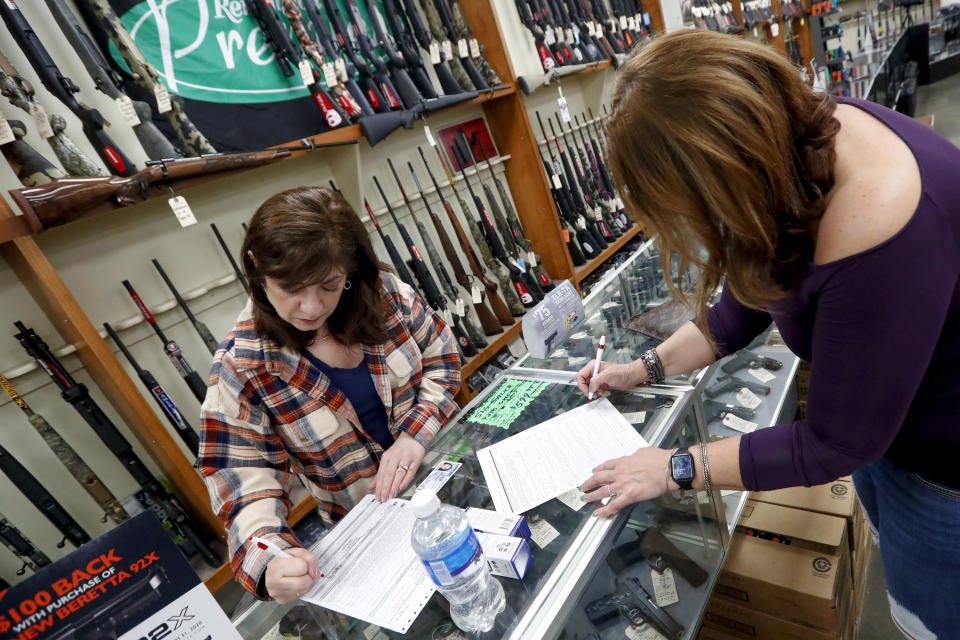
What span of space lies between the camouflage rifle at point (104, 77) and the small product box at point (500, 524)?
1.67 metres

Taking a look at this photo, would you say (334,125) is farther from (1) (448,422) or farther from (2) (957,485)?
(2) (957,485)

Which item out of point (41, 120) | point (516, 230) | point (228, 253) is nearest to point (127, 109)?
point (41, 120)

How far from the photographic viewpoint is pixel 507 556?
78 cm

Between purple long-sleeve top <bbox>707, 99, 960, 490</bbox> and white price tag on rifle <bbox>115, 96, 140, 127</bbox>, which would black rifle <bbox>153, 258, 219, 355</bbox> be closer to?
white price tag on rifle <bbox>115, 96, 140, 127</bbox>

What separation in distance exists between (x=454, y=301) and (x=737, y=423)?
1479mm

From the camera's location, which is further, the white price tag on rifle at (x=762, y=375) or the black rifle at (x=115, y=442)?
the white price tag on rifle at (x=762, y=375)

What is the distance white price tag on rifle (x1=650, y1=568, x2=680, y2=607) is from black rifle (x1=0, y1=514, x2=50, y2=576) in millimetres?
1763

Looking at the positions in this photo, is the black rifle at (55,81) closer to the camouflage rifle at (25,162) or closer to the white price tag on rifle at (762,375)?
the camouflage rifle at (25,162)

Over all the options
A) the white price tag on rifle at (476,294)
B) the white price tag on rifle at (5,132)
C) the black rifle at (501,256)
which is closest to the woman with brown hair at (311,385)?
the white price tag on rifle at (5,132)

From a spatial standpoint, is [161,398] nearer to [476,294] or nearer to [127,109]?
[127,109]

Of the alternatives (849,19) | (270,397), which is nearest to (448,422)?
(270,397)

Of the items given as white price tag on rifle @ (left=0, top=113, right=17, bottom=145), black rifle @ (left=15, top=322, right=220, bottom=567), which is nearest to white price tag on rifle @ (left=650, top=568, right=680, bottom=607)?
black rifle @ (left=15, top=322, right=220, bottom=567)

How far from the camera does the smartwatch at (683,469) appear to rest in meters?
0.78

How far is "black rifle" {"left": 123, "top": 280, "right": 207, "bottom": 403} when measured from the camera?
175 cm
